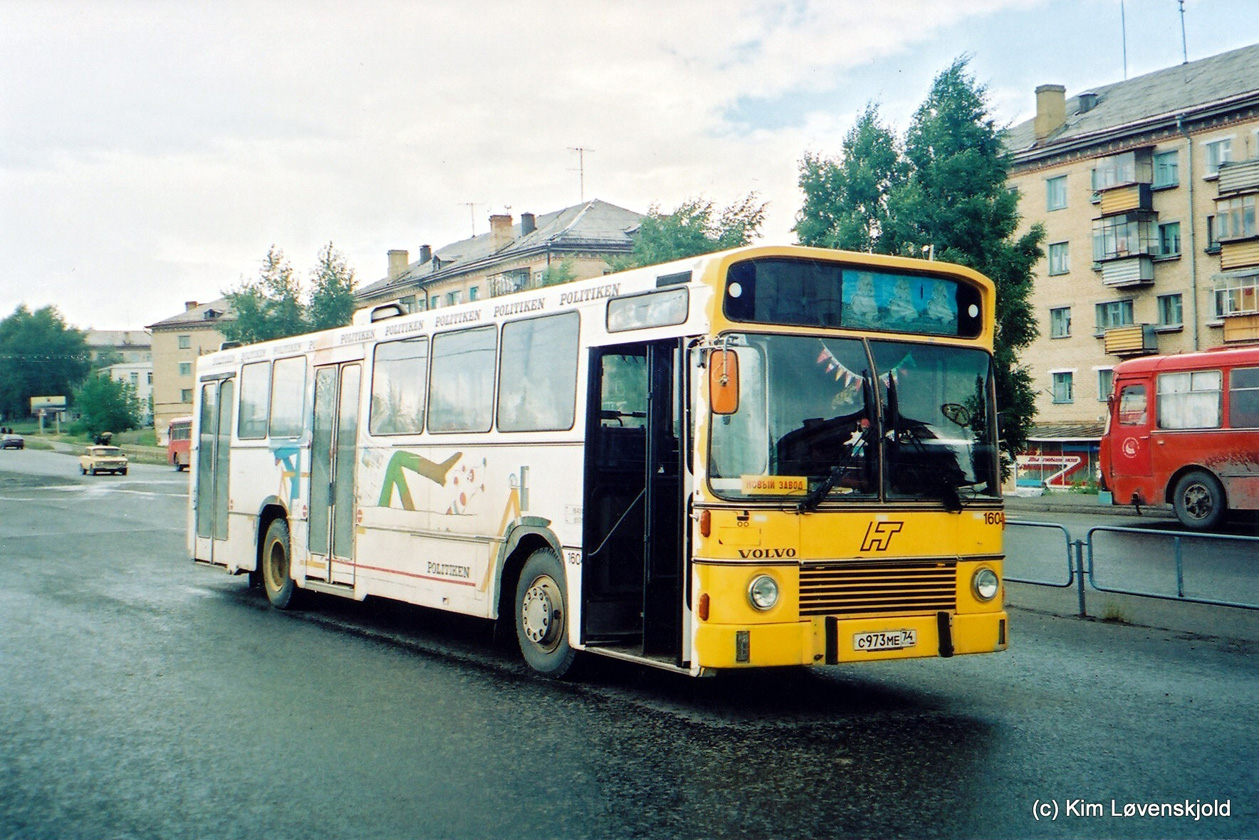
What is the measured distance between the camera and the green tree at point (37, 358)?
14112cm

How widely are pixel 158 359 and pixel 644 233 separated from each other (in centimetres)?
9804

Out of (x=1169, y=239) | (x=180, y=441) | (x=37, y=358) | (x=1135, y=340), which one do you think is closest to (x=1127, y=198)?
(x=1169, y=239)

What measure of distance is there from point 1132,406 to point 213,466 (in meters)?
18.6

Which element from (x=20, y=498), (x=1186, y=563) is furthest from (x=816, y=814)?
(x=20, y=498)

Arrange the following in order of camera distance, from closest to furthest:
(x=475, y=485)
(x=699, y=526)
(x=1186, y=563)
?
(x=699, y=526), (x=475, y=485), (x=1186, y=563)

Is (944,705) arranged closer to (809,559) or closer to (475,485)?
(809,559)

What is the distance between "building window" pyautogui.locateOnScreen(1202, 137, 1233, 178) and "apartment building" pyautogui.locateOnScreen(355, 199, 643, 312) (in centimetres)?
2579

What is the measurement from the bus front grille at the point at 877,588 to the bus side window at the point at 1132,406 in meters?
18.7

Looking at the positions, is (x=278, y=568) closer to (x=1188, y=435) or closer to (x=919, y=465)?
(x=919, y=465)

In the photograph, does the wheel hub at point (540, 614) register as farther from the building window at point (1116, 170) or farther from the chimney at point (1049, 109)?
the chimney at point (1049, 109)

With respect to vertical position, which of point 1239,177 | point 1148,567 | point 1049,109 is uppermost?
point 1049,109

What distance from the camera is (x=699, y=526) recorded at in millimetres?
7297

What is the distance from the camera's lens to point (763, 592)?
7215 millimetres

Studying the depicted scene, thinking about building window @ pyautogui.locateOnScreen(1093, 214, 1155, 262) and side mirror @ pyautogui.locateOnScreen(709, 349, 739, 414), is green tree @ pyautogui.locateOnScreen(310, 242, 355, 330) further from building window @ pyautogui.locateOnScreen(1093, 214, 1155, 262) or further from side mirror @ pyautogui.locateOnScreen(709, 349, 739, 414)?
side mirror @ pyautogui.locateOnScreen(709, 349, 739, 414)
